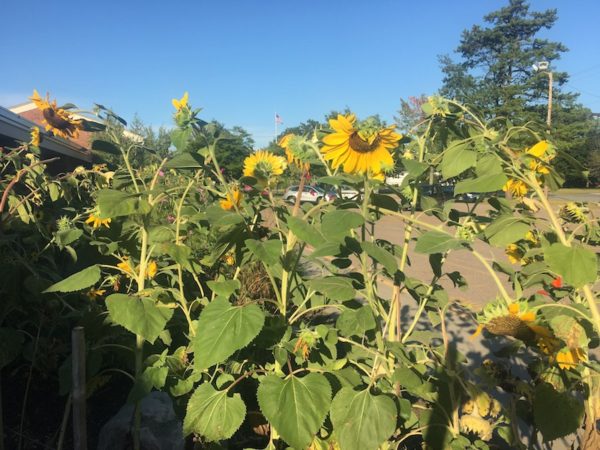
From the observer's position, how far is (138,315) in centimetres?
113

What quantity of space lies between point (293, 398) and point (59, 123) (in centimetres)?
159

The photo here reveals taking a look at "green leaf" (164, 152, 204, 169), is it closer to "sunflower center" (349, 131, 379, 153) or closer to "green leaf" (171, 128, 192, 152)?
"green leaf" (171, 128, 192, 152)

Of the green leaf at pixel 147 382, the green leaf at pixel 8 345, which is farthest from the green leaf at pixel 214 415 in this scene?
the green leaf at pixel 8 345

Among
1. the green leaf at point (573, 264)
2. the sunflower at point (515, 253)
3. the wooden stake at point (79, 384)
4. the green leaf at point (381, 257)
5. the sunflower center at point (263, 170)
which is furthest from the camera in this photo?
the sunflower at point (515, 253)

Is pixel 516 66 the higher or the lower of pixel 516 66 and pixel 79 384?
the higher

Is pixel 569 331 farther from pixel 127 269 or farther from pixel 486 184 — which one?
pixel 127 269

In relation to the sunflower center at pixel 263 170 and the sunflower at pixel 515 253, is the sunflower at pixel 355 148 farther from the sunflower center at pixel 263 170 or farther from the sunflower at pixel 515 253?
the sunflower at pixel 515 253

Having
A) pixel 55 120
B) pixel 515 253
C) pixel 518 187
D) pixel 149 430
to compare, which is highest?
pixel 55 120

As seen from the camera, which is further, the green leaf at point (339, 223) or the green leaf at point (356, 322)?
the green leaf at point (356, 322)

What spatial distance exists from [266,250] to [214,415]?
0.47 m

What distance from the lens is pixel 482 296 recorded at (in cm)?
487

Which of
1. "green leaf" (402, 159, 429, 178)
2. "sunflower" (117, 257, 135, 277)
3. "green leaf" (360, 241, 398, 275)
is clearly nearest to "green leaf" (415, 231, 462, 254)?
"green leaf" (360, 241, 398, 275)

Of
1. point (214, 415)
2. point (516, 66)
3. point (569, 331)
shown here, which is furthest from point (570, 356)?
point (516, 66)

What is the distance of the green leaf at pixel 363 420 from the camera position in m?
1.08
